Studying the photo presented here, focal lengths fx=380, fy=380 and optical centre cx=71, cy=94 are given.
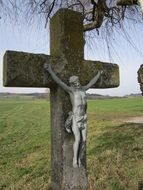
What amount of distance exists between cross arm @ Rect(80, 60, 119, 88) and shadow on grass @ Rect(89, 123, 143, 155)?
507 cm

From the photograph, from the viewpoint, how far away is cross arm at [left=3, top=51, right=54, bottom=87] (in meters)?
4.66

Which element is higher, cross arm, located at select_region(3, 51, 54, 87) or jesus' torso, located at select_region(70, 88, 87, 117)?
cross arm, located at select_region(3, 51, 54, 87)

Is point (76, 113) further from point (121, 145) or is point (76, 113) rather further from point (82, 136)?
point (121, 145)

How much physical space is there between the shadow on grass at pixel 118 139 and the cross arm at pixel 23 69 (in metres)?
5.87

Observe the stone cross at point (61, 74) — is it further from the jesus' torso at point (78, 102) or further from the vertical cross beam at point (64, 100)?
the jesus' torso at point (78, 102)

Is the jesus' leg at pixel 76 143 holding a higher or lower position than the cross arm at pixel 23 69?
lower

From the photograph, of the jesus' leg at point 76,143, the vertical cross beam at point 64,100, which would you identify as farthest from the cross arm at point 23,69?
the jesus' leg at point 76,143

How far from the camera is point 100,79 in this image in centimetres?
552

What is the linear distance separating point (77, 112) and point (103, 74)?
36.1 inches

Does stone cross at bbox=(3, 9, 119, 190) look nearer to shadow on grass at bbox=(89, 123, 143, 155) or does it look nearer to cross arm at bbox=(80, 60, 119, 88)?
cross arm at bbox=(80, 60, 119, 88)

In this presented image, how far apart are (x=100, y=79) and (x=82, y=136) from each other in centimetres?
98

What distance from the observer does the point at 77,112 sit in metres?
4.93

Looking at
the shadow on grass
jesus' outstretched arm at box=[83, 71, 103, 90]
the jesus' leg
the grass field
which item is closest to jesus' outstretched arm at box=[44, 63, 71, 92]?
jesus' outstretched arm at box=[83, 71, 103, 90]

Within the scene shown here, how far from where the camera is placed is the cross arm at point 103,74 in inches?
210
